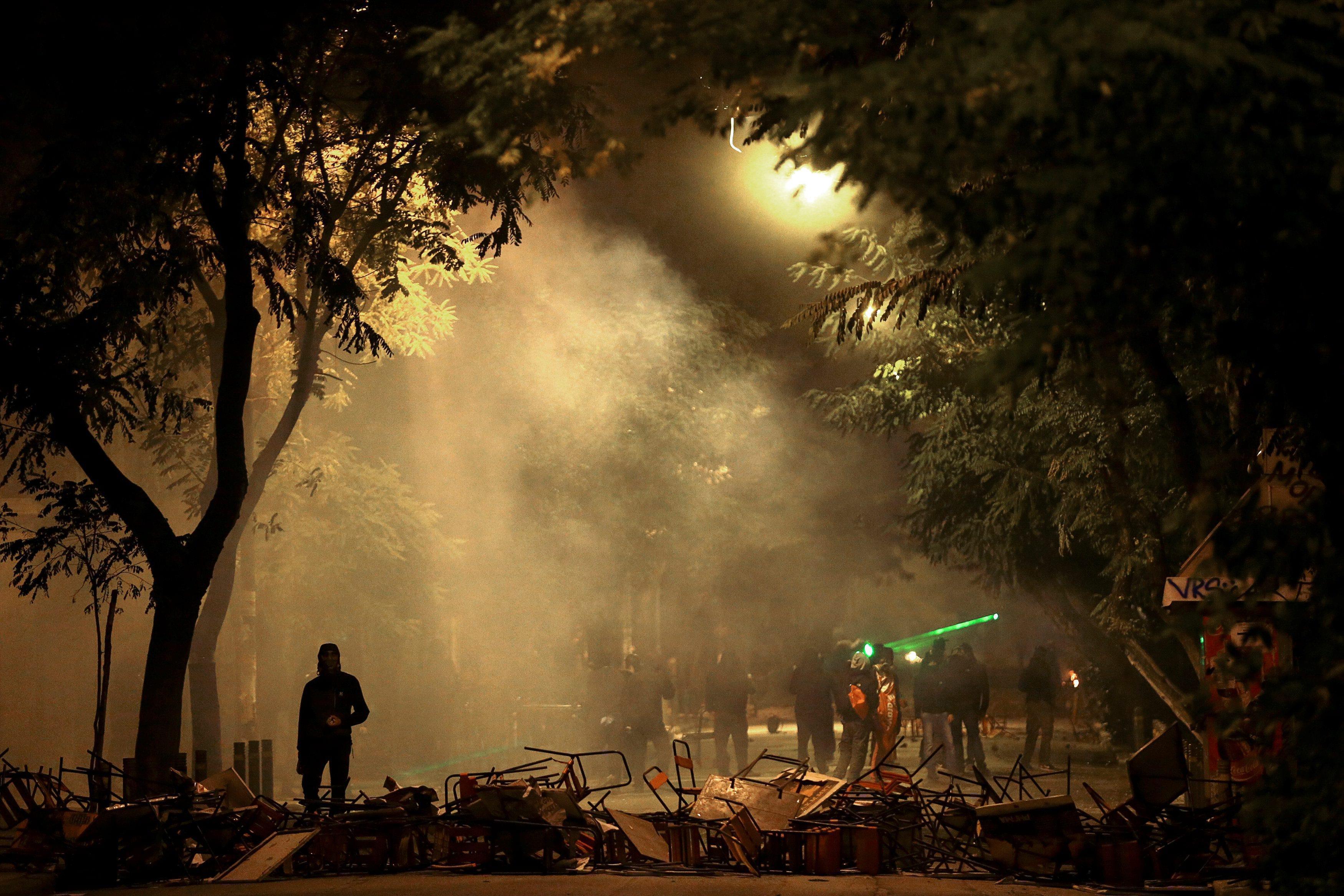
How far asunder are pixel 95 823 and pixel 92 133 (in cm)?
551

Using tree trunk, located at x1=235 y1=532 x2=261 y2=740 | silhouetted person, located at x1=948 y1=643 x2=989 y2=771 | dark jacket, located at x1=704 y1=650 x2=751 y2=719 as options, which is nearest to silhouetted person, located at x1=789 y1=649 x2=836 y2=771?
dark jacket, located at x1=704 y1=650 x2=751 y2=719

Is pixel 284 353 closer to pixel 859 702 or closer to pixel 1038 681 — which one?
pixel 859 702

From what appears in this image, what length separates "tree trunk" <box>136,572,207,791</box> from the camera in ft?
35.8

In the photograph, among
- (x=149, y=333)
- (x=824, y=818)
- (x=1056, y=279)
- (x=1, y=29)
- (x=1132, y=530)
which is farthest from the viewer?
(x=149, y=333)

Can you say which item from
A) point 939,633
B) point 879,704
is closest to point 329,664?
point 879,704

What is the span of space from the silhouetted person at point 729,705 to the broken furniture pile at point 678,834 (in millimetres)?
8519

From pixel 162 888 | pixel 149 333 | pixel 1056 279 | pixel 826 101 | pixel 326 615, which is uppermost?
pixel 149 333

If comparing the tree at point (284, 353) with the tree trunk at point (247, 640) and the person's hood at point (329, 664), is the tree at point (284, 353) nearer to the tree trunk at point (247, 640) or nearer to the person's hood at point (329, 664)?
the tree trunk at point (247, 640)

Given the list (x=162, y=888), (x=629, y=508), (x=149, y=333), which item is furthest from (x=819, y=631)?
(x=162, y=888)

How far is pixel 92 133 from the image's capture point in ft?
34.6

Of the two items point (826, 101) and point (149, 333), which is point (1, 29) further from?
point (826, 101)

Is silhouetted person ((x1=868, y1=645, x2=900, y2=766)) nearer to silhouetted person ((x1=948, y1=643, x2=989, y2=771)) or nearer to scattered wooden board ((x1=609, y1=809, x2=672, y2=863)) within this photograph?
silhouetted person ((x1=948, y1=643, x2=989, y2=771))

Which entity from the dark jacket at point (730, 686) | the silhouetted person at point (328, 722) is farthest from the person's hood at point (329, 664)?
the dark jacket at point (730, 686)

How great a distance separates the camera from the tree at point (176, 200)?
1070 cm
